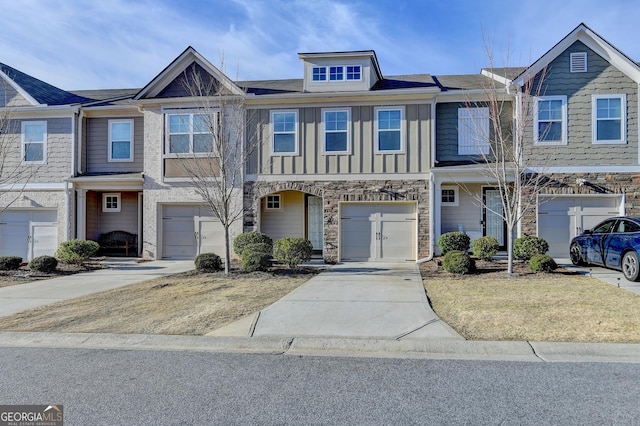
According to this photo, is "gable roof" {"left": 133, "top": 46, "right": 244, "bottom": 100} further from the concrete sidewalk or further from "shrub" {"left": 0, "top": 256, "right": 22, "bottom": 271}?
"shrub" {"left": 0, "top": 256, "right": 22, "bottom": 271}

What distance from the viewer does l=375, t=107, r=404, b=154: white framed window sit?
15617 mm

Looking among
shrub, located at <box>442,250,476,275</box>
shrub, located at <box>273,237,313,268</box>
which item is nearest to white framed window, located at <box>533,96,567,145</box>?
shrub, located at <box>442,250,476,275</box>

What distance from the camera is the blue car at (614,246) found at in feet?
33.8

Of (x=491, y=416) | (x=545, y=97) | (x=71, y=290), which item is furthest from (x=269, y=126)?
(x=491, y=416)

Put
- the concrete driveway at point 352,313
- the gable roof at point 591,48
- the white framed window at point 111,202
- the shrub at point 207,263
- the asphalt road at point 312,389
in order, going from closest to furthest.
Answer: the asphalt road at point 312,389 → the concrete driveway at point 352,313 → the shrub at point 207,263 → the gable roof at point 591,48 → the white framed window at point 111,202

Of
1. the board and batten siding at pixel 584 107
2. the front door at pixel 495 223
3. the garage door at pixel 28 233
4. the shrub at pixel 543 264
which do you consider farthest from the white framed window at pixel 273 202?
the shrub at pixel 543 264

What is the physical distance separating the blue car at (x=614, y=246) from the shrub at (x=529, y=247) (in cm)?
107

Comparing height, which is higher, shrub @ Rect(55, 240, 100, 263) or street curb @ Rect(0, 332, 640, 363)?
shrub @ Rect(55, 240, 100, 263)

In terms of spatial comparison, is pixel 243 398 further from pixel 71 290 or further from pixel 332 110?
pixel 332 110

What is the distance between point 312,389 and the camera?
14.8ft

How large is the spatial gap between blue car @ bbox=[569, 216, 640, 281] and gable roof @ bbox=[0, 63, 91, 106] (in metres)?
20.2

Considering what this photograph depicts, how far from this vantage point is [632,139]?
14.4 meters

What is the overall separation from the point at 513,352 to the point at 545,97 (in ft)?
39.3

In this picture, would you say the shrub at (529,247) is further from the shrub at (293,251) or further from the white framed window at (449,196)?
the shrub at (293,251)
